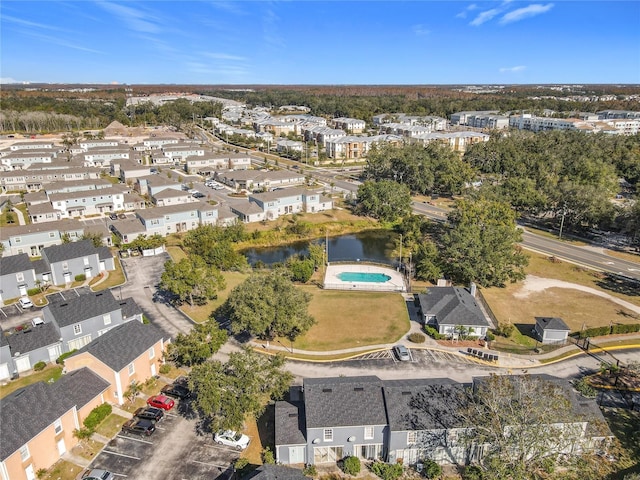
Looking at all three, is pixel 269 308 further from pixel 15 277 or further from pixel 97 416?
pixel 15 277

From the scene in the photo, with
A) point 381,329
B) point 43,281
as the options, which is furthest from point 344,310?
point 43,281

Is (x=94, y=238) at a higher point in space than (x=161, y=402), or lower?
higher

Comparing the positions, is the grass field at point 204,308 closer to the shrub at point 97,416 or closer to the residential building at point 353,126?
the shrub at point 97,416

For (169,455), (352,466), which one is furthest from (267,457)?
(169,455)

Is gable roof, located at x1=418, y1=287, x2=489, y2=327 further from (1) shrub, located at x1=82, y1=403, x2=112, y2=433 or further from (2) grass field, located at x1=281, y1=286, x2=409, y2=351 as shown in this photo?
(1) shrub, located at x1=82, y1=403, x2=112, y2=433

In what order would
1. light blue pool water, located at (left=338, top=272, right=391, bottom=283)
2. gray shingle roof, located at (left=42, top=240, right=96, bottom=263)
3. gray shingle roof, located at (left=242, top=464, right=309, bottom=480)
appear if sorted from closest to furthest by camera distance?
1. gray shingle roof, located at (left=242, top=464, right=309, bottom=480)
2. gray shingle roof, located at (left=42, top=240, right=96, bottom=263)
3. light blue pool water, located at (left=338, top=272, right=391, bottom=283)

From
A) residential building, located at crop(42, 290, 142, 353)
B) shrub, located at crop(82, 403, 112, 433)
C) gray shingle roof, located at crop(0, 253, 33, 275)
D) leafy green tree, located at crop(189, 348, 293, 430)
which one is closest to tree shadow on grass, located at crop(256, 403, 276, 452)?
leafy green tree, located at crop(189, 348, 293, 430)
